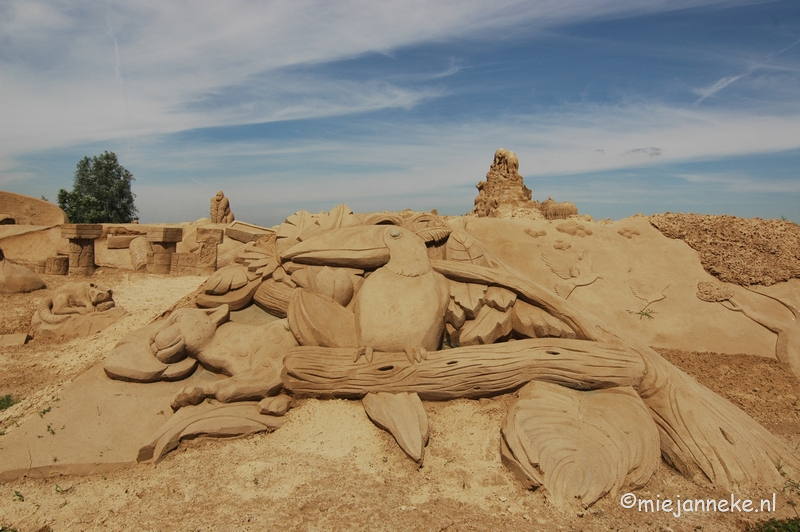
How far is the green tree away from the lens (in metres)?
21.0

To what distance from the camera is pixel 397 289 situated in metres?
3.81

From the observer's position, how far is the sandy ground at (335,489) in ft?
8.15

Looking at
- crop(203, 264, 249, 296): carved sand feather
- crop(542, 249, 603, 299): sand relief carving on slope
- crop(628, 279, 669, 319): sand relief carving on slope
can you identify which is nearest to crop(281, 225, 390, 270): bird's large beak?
crop(203, 264, 249, 296): carved sand feather

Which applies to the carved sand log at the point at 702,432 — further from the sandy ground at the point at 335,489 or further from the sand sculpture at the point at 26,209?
the sand sculpture at the point at 26,209

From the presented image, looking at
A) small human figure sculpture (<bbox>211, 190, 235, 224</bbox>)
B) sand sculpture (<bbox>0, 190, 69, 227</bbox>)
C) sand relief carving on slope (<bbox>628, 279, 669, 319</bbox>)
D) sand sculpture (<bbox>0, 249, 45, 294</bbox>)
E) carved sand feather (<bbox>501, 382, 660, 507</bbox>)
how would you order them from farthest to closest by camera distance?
small human figure sculpture (<bbox>211, 190, 235, 224</bbox>) < sand sculpture (<bbox>0, 190, 69, 227</bbox>) < sand sculpture (<bbox>0, 249, 45, 294</bbox>) < sand relief carving on slope (<bbox>628, 279, 669, 319</bbox>) < carved sand feather (<bbox>501, 382, 660, 507</bbox>)

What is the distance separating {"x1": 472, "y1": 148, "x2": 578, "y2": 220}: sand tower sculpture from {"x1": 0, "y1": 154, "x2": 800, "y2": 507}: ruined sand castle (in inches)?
410

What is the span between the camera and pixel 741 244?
17.9ft

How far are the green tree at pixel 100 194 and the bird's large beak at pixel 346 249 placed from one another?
822 inches

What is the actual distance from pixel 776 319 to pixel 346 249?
4.44 metres

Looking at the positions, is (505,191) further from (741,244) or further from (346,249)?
(346,249)

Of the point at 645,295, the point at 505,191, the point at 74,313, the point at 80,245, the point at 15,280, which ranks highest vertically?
the point at 505,191

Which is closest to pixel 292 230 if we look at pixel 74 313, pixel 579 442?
pixel 579 442

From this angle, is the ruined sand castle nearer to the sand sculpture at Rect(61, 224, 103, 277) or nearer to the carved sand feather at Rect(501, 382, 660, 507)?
A: the carved sand feather at Rect(501, 382, 660, 507)

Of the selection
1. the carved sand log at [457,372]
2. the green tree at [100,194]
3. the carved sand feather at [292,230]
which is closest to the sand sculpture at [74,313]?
the carved sand feather at [292,230]
